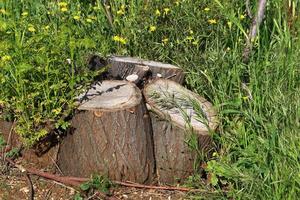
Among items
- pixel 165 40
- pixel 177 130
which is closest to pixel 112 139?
pixel 177 130

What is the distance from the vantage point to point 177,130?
14.1 feet

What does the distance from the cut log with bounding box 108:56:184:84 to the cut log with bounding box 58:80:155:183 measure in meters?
0.41

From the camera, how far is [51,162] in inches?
179

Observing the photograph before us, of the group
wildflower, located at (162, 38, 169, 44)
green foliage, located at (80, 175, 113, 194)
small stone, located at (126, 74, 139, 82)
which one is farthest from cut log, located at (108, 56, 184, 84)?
green foliage, located at (80, 175, 113, 194)

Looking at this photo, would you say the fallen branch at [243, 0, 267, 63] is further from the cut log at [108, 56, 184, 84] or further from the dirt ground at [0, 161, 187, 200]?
the dirt ground at [0, 161, 187, 200]

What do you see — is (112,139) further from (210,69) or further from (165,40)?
(165,40)

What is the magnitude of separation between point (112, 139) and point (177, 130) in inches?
16.7

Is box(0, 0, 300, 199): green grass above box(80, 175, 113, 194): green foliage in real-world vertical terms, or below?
above

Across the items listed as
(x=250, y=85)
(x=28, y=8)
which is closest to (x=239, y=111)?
(x=250, y=85)

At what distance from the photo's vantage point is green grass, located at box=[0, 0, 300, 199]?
156 inches

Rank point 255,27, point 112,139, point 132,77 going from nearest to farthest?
point 112,139 → point 132,77 → point 255,27

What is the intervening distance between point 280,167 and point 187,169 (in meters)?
0.78

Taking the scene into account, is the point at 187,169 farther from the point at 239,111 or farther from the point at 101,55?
Result: the point at 101,55

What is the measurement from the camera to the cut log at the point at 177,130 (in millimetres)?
4270
